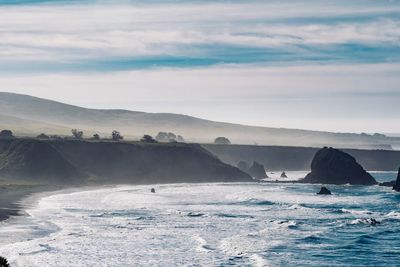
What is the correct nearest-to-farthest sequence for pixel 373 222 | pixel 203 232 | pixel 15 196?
pixel 203 232, pixel 373 222, pixel 15 196

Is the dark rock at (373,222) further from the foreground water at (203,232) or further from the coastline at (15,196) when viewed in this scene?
the coastline at (15,196)

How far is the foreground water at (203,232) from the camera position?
69.9 m

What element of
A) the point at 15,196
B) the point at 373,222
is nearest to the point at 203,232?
the point at 373,222

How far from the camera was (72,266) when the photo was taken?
64.9 m

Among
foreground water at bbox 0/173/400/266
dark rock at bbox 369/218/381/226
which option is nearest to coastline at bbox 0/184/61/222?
foreground water at bbox 0/173/400/266

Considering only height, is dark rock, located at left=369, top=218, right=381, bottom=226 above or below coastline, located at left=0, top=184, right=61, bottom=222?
below

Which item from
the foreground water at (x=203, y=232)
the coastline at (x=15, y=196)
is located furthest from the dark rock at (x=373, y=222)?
the coastline at (x=15, y=196)

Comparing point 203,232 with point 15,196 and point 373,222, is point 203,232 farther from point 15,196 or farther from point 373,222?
point 15,196

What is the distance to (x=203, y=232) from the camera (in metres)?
88.6

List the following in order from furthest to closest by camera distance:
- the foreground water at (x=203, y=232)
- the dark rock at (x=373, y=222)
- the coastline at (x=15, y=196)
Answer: the coastline at (x=15, y=196)
the dark rock at (x=373, y=222)
the foreground water at (x=203, y=232)

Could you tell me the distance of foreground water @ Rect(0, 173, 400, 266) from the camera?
6994 cm

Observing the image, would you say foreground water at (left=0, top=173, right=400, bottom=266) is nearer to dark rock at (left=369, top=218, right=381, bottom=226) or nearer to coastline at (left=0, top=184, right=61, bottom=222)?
dark rock at (left=369, top=218, right=381, bottom=226)

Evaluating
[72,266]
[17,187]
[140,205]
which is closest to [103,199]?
[140,205]

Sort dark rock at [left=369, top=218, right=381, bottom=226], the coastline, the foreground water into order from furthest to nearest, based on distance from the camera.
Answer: the coastline → dark rock at [left=369, top=218, right=381, bottom=226] → the foreground water
